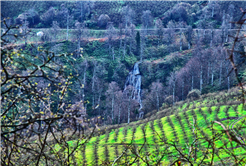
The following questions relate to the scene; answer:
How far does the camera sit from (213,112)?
966 inches

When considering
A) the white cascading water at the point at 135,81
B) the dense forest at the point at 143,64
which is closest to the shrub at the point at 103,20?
the dense forest at the point at 143,64

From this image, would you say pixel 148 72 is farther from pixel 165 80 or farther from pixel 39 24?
pixel 39 24

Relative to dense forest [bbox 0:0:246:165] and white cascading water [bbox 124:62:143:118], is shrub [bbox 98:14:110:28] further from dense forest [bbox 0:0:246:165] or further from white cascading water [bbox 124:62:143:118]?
white cascading water [bbox 124:62:143:118]

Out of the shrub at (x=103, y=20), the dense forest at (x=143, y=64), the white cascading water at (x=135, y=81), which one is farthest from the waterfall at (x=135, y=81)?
the shrub at (x=103, y=20)

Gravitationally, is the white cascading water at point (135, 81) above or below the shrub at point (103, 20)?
below

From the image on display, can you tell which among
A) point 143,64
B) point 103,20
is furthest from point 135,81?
point 103,20

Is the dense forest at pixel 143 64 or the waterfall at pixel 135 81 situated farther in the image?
the waterfall at pixel 135 81

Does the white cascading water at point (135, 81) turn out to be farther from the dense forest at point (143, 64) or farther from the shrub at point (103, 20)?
the shrub at point (103, 20)

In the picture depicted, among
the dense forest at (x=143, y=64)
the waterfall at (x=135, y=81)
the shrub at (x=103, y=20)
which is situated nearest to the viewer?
the dense forest at (x=143, y=64)

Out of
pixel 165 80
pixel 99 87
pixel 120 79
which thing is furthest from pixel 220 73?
pixel 99 87

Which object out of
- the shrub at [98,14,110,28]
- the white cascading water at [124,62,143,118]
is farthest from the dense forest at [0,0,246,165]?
the white cascading water at [124,62,143,118]

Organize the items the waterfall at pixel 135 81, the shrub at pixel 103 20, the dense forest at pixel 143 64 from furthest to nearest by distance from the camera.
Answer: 1. the shrub at pixel 103 20
2. the waterfall at pixel 135 81
3. the dense forest at pixel 143 64

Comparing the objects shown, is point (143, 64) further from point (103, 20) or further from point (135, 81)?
point (103, 20)

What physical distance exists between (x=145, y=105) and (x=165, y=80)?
10618mm
